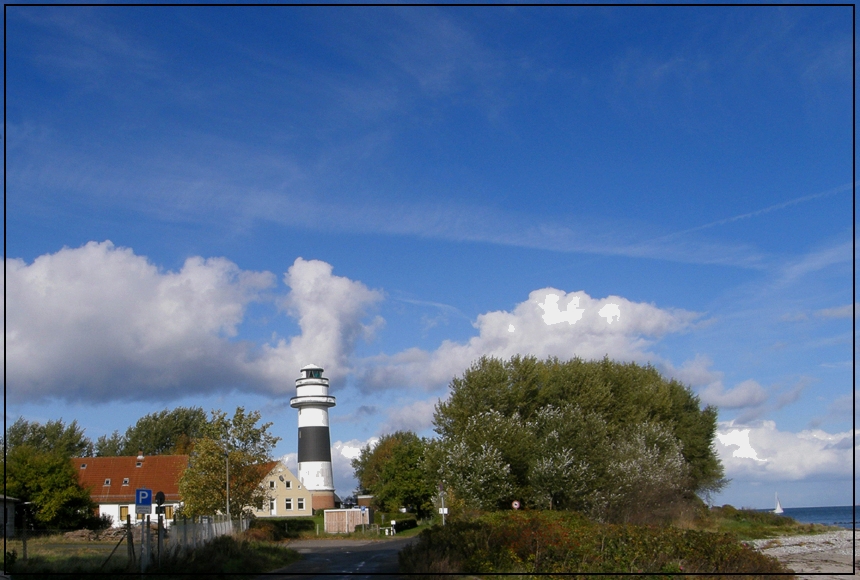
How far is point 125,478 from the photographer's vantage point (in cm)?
7306

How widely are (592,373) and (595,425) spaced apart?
769 cm

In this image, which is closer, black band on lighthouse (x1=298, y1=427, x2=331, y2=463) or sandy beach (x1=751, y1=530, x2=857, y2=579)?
sandy beach (x1=751, y1=530, x2=857, y2=579)

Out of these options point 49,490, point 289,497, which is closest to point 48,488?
point 49,490

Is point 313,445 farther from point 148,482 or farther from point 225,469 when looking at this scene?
point 225,469

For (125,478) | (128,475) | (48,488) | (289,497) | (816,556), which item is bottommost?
(816,556)

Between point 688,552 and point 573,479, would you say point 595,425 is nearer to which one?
point 573,479

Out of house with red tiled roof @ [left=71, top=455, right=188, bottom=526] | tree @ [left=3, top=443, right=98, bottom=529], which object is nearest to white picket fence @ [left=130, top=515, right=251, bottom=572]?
tree @ [left=3, top=443, right=98, bottom=529]

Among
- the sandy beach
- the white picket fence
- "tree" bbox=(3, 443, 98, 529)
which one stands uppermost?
"tree" bbox=(3, 443, 98, 529)

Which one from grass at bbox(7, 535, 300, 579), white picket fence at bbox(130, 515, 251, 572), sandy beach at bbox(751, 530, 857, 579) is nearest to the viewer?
grass at bbox(7, 535, 300, 579)

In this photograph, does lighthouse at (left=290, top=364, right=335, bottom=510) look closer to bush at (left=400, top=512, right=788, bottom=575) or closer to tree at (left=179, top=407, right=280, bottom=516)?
tree at (left=179, top=407, right=280, bottom=516)

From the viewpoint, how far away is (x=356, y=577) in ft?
77.8

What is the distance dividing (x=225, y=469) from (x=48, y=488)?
43.8 ft

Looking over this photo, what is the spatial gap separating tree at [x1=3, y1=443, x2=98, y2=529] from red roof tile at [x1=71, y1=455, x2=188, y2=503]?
17.0 metres

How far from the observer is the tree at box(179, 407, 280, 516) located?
4591cm
